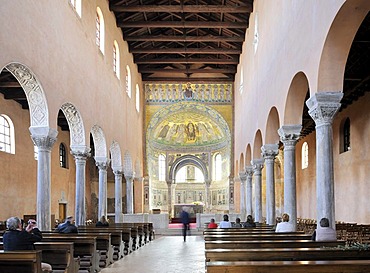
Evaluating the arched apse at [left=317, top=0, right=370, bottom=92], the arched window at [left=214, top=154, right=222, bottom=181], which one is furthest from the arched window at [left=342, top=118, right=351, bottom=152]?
the arched window at [left=214, top=154, right=222, bottom=181]

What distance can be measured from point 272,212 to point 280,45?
7.76 meters

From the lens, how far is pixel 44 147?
15.6 metres

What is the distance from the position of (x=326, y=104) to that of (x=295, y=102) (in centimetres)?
399

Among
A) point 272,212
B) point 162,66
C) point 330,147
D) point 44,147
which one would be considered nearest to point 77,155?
point 44,147

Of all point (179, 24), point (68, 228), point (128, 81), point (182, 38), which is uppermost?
point (179, 24)

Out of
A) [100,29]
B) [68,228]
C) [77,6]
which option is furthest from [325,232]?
[100,29]

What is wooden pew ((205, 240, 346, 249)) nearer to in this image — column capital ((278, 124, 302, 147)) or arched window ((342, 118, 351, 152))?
column capital ((278, 124, 302, 147))

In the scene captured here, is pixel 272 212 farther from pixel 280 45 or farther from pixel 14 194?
pixel 14 194

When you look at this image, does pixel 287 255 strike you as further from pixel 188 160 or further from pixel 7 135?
pixel 188 160

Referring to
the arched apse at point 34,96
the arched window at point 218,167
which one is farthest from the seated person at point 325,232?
the arched window at point 218,167

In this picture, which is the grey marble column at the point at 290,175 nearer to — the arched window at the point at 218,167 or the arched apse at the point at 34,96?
the arched apse at the point at 34,96

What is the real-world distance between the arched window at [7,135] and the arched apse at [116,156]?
20.7 feet

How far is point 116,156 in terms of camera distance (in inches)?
1145

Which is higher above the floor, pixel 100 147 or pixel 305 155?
pixel 100 147
